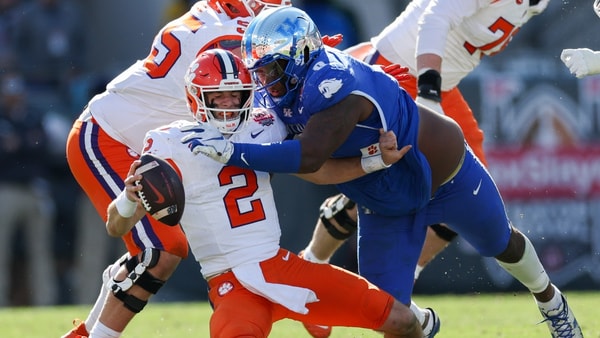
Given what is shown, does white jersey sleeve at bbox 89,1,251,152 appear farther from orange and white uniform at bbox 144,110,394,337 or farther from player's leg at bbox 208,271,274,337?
player's leg at bbox 208,271,274,337

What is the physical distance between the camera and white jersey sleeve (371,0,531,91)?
6.14 meters

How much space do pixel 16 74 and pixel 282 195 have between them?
297cm

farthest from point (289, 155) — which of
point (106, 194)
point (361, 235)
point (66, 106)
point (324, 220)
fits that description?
point (66, 106)

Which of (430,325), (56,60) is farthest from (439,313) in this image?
(56,60)

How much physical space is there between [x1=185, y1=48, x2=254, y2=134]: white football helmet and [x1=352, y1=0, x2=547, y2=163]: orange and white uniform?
1.73m

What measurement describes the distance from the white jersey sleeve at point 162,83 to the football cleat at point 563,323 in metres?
2.03

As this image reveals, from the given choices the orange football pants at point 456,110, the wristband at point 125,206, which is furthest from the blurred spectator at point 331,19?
the wristband at point 125,206

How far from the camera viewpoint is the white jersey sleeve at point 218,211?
4.64 metres

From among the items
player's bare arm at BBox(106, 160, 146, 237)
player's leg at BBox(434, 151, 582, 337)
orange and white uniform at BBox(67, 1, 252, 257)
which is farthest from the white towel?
orange and white uniform at BBox(67, 1, 252, 257)

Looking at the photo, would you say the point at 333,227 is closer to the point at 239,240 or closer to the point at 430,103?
the point at 430,103

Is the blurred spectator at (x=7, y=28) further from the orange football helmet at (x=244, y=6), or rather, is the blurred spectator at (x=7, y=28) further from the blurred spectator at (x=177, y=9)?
the orange football helmet at (x=244, y=6)

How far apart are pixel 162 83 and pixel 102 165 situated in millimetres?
496

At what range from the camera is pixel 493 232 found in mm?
5410

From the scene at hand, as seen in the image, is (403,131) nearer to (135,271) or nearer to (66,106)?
(135,271)
